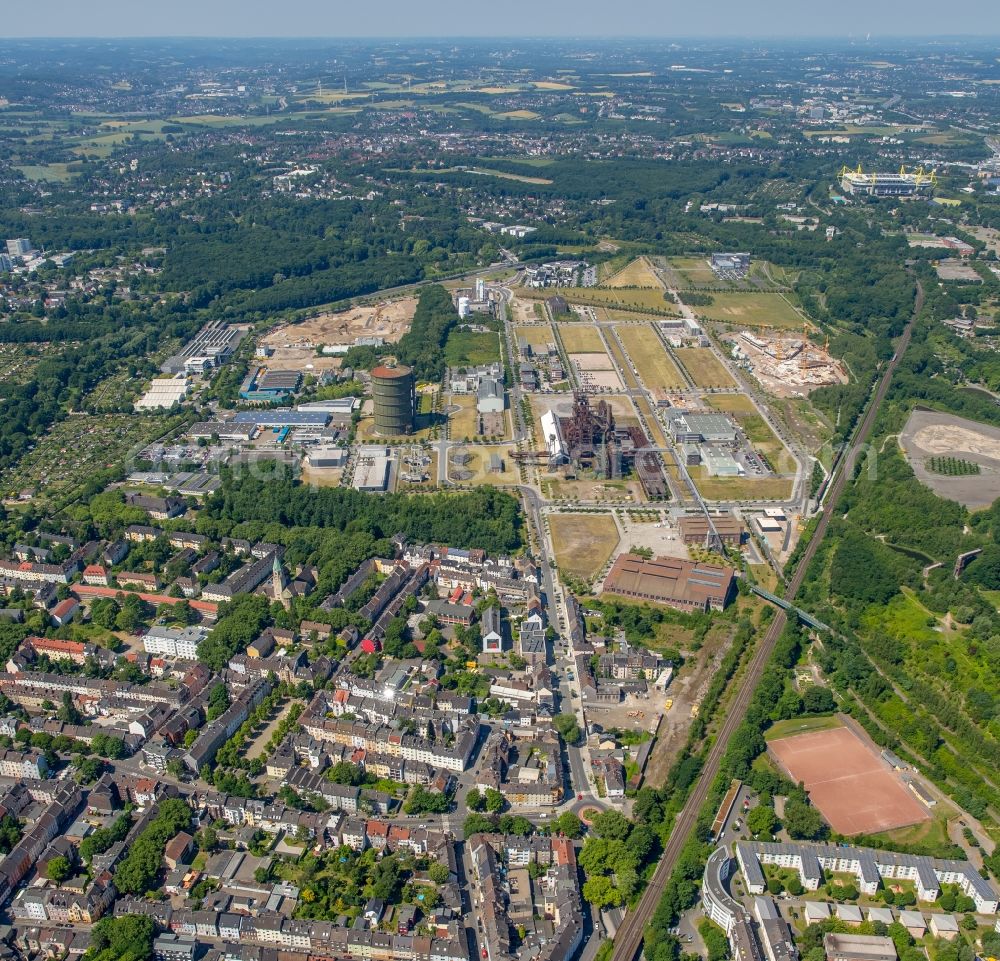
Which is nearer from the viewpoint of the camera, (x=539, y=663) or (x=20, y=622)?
(x=539, y=663)

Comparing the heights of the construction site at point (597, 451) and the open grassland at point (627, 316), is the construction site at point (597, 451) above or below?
above

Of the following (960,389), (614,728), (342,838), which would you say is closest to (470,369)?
(960,389)

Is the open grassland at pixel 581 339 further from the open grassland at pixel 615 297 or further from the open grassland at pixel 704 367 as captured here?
the open grassland at pixel 615 297

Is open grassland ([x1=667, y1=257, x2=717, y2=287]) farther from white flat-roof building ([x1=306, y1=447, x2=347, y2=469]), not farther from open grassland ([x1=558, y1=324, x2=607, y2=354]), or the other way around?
white flat-roof building ([x1=306, y1=447, x2=347, y2=469])

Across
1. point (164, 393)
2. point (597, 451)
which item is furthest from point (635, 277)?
point (164, 393)

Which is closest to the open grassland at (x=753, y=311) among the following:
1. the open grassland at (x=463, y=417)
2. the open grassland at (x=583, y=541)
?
the open grassland at (x=463, y=417)

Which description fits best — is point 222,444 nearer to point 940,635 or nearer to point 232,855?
point 232,855

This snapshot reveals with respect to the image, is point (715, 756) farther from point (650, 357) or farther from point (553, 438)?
point (650, 357)

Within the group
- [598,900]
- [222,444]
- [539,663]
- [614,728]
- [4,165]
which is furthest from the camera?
[4,165]
